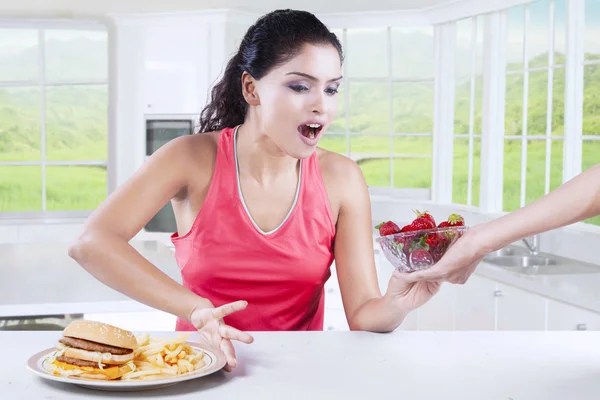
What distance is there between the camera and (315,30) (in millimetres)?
1881

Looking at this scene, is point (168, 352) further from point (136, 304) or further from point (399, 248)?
point (136, 304)

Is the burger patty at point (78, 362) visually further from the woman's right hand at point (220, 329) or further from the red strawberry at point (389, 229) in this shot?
the red strawberry at point (389, 229)

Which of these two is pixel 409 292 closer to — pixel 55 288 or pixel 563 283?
pixel 55 288

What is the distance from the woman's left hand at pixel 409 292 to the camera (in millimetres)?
1695

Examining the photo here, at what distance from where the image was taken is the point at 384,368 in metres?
1.47

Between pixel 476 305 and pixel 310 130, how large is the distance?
246 cm

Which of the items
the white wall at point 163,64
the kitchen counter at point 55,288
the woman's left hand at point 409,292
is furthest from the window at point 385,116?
the woman's left hand at point 409,292

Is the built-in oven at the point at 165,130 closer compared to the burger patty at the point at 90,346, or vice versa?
the burger patty at the point at 90,346

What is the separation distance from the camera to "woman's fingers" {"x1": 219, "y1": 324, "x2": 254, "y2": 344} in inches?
57.9

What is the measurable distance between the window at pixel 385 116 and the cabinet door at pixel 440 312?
196cm

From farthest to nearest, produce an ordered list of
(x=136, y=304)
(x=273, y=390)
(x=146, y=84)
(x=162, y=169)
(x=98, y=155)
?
1. (x=98, y=155)
2. (x=146, y=84)
3. (x=136, y=304)
4. (x=162, y=169)
5. (x=273, y=390)

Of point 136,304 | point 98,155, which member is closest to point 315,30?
point 136,304

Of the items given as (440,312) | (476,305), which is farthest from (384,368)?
(440,312)

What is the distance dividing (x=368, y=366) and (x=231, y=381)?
0.86 ft
